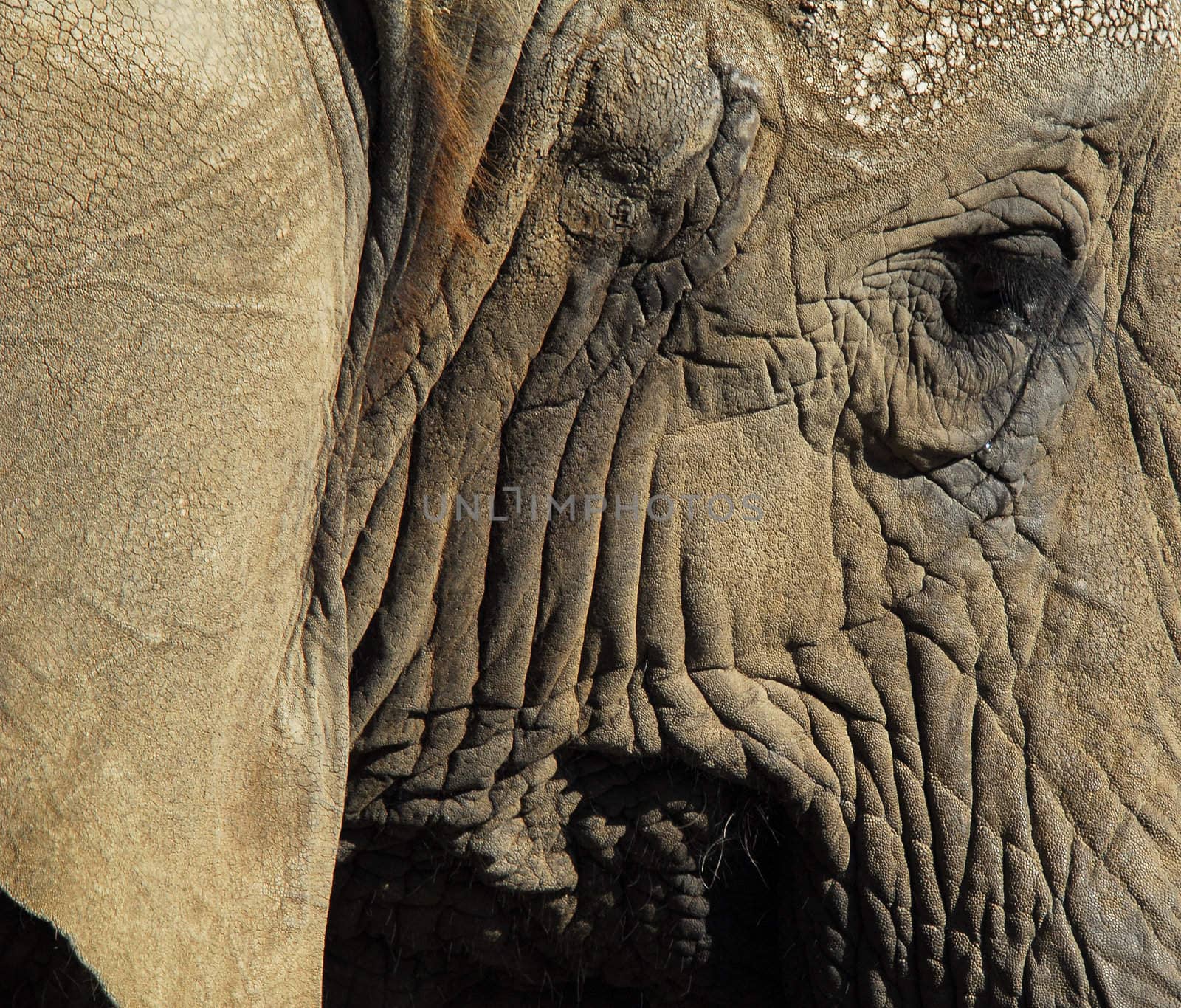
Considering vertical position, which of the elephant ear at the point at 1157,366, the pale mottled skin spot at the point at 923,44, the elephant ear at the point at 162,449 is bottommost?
the elephant ear at the point at 162,449

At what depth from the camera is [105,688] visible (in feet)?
3.20

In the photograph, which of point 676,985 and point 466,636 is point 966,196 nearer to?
point 466,636

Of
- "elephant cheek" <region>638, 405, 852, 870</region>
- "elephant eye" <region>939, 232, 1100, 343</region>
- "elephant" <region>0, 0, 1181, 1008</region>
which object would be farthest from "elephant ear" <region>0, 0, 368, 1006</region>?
"elephant eye" <region>939, 232, 1100, 343</region>

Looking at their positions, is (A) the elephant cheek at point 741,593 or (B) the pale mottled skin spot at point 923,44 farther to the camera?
(A) the elephant cheek at point 741,593

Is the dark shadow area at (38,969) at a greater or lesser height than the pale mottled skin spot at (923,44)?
lesser

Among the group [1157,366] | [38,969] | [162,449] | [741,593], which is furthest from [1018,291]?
[38,969]

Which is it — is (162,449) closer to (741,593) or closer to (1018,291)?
(741,593)

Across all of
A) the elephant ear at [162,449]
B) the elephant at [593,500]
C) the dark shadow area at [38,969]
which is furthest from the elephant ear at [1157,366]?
the dark shadow area at [38,969]

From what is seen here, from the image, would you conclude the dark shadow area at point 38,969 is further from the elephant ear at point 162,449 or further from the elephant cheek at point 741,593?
the elephant cheek at point 741,593

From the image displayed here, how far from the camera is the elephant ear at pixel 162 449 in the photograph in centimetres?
93

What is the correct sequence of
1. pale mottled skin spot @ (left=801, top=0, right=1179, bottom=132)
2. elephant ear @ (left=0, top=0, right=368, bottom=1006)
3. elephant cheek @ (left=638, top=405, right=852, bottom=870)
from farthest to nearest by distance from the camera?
elephant cheek @ (left=638, top=405, right=852, bottom=870) < pale mottled skin spot @ (left=801, top=0, right=1179, bottom=132) < elephant ear @ (left=0, top=0, right=368, bottom=1006)

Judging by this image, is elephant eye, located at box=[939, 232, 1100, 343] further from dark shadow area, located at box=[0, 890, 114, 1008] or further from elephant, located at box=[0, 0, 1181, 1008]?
dark shadow area, located at box=[0, 890, 114, 1008]

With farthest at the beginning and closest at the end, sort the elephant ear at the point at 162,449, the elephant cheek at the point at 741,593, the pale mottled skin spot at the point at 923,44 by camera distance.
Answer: the elephant cheek at the point at 741,593 → the pale mottled skin spot at the point at 923,44 → the elephant ear at the point at 162,449

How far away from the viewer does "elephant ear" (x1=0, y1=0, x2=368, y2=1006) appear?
934 mm
